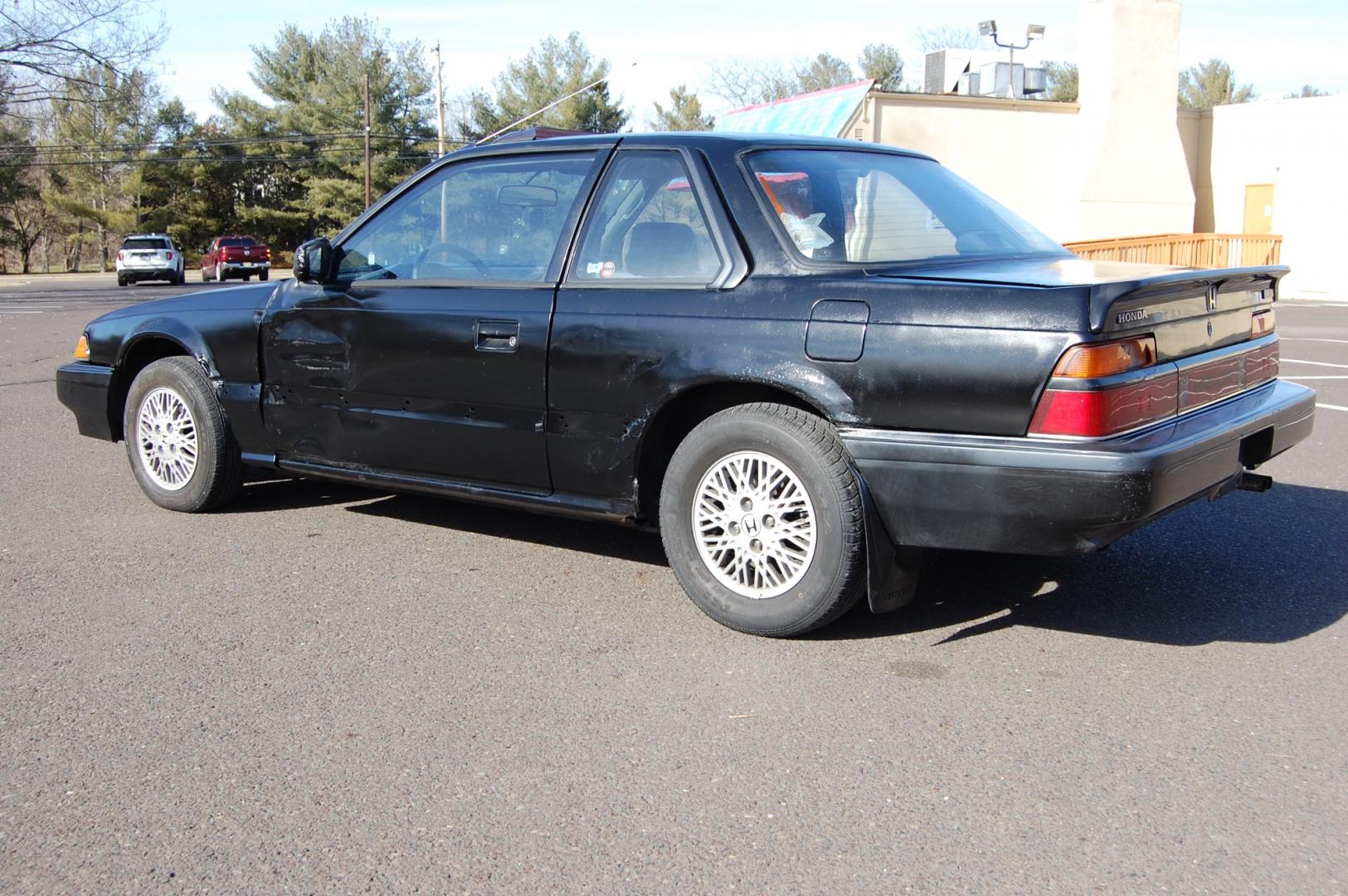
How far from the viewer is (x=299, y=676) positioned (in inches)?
153

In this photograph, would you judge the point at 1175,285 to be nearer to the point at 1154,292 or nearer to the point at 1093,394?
the point at 1154,292

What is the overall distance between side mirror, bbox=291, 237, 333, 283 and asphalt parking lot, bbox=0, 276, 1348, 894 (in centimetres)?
116

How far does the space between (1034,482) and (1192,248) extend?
79.2 feet

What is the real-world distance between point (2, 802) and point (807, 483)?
2.39 meters

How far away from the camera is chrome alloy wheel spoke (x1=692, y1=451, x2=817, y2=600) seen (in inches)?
161

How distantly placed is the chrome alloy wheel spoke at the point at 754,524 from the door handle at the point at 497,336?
3.16ft

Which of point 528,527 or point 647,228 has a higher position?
point 647,228

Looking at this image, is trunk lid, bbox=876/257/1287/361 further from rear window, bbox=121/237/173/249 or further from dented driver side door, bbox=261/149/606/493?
rear window, bbox=121/237/173/249

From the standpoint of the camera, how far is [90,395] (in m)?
6.25

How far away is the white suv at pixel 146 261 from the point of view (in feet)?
132

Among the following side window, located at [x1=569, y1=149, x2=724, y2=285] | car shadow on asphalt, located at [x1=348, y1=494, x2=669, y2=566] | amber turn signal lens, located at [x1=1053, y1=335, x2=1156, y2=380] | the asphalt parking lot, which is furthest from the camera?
car shadow on asphalt, located at [x1=348, y1=494, x2=669, y2=566]

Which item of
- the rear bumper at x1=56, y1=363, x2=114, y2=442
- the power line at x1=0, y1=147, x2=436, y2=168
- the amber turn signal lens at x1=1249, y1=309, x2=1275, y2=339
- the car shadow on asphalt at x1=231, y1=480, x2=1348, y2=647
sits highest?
the power line at x1=0, y1=147, x2=436, y2=168

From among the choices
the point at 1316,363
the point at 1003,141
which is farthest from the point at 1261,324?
the point at 1003,141

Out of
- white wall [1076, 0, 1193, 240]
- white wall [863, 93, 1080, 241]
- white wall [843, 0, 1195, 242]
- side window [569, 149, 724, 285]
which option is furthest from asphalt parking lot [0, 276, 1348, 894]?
white wall [1076, 0, 1193, 240]
